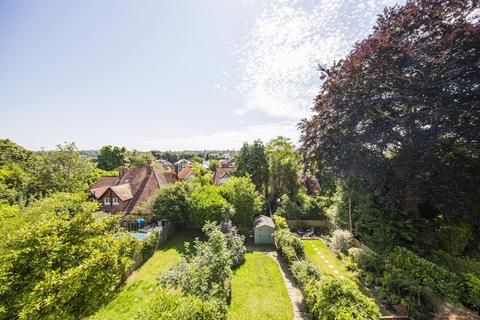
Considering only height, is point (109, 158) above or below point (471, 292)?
above

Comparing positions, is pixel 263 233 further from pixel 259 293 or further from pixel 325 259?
pixel 259 293

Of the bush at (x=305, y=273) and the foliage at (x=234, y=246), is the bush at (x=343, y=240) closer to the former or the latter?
the bush at (x=305, y=273)

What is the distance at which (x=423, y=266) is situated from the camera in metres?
9.67

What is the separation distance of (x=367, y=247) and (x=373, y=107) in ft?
32.0

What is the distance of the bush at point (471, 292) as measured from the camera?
8.11m

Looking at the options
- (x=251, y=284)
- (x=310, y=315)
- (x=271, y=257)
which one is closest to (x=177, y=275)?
(x=251, y=284)

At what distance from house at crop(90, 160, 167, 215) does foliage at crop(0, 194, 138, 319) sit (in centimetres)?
1539

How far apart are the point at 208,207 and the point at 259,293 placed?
328 inches

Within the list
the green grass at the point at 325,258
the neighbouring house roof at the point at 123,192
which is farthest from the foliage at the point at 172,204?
the green grass at the point at 325,258

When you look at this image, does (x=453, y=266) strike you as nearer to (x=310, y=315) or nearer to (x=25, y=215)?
(x=310, y=315)

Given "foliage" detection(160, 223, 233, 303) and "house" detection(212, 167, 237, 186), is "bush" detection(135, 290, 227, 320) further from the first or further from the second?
"house" detection(212, 167, 237, 186)

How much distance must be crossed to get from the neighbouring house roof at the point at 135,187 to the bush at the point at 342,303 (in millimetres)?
19911

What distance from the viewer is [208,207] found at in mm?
17250

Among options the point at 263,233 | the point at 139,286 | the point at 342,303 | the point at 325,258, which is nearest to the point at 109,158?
the point at 139,286
